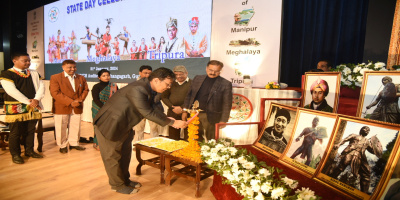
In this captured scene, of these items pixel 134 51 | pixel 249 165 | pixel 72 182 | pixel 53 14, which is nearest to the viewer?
pixel 249 165

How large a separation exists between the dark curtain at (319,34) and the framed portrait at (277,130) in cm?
214

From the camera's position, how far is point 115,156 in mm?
2410

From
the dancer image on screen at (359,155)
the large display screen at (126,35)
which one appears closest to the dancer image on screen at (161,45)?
the large display screen at (126,35)

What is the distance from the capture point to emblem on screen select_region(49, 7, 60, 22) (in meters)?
8.11

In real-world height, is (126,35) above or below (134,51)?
above

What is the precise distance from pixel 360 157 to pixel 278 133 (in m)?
0.74

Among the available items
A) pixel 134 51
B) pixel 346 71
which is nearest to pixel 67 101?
pixel 134 51

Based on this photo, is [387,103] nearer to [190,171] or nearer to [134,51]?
[190,171]

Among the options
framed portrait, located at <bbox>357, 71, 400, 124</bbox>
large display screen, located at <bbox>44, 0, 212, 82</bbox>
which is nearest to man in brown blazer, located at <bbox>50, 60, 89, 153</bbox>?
large display screen, located at <bbox>44, 0, 212, 82</bbox>

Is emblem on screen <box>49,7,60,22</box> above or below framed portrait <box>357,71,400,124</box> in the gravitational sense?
above

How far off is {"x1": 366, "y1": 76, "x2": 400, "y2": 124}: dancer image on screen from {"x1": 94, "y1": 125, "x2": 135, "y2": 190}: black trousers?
2.10m

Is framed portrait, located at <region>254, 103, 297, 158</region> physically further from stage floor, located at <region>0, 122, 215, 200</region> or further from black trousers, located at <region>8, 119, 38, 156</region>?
black trousers, located at <region>8, 119, 38, 156</region>

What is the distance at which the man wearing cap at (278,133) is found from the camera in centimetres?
208

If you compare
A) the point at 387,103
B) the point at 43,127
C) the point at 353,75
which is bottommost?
the point at 43,127
